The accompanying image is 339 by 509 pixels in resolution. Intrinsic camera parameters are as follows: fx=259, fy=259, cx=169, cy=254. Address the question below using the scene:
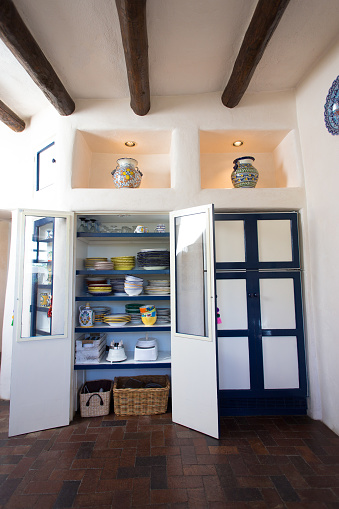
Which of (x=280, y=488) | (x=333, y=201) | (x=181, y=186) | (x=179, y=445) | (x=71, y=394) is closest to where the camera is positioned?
(x=280, y=488)

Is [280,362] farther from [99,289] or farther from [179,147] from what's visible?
[179,147]

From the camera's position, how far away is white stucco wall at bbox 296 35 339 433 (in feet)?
7.71

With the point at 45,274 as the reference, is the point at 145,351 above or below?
below

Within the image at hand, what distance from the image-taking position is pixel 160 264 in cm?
281

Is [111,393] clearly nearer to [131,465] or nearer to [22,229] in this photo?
[131,465]

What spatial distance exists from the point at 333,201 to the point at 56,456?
318 cm

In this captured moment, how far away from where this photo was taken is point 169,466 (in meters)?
1.93

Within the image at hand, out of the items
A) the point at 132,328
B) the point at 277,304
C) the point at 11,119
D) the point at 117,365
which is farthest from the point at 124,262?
the point at 11,119

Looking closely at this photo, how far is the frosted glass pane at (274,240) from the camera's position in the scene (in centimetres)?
275

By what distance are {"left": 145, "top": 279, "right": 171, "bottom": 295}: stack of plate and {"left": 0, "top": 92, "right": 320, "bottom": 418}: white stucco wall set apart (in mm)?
783

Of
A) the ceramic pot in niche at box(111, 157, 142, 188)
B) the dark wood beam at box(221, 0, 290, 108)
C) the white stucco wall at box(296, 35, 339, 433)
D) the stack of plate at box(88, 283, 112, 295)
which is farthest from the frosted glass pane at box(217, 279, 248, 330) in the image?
the dark wood beam at box(221, 0, 290, 108)

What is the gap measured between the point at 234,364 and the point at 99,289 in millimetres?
1617

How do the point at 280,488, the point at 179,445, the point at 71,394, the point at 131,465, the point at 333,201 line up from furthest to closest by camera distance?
the point at 71,394
the point at 333,201
the point at 179,445
the point at 131,465
the point at 280,488

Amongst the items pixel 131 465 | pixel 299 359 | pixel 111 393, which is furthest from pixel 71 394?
pixel 299 359
